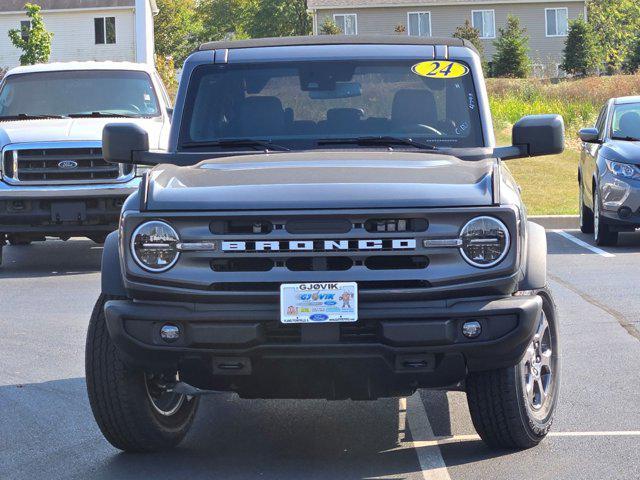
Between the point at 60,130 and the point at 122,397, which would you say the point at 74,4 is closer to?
the point at 60,130

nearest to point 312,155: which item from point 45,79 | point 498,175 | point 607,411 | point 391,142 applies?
point 391,142

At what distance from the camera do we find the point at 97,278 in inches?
530

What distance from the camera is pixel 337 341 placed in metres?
5.50

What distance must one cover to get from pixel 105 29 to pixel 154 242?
6190 cm

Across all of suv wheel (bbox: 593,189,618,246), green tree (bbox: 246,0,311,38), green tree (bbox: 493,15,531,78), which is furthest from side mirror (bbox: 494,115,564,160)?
green tree (bbox: 246,0,311,38)

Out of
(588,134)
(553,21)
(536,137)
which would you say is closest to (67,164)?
(588,134)

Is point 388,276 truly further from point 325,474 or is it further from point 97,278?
point 97,278

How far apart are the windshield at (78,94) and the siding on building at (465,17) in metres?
51.8

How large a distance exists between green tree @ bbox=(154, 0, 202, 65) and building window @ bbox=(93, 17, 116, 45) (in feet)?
52.9

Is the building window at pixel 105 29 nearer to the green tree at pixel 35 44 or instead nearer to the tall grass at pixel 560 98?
the green tree at pixel 35 44

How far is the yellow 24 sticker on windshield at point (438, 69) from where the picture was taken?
7234 mm

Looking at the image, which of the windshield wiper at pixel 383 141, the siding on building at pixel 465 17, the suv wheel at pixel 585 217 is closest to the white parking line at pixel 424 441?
the windshield wiper at pixel 383 141

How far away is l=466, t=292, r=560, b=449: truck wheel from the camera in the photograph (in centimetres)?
598

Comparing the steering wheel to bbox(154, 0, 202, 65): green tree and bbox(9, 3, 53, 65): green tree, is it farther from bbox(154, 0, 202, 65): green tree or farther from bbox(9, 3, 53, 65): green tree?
bbox(154, 0, 202, 65): green tree
